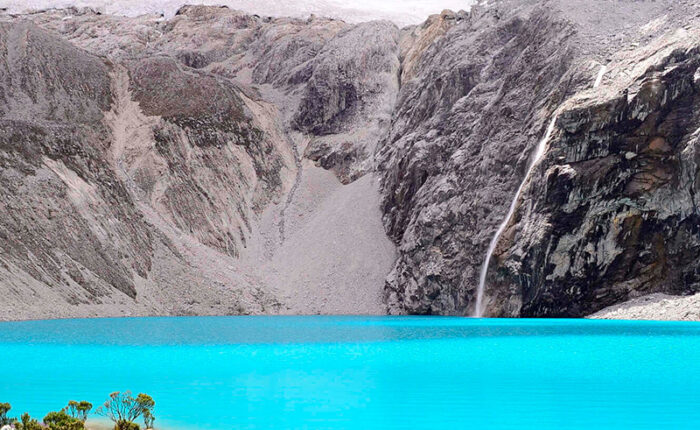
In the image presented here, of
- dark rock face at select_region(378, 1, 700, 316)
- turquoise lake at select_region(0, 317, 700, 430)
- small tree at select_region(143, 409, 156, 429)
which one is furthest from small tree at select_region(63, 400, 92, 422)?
dark rock face at select_region(378, 1, 700, 316)

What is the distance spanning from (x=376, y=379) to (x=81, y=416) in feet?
23.2

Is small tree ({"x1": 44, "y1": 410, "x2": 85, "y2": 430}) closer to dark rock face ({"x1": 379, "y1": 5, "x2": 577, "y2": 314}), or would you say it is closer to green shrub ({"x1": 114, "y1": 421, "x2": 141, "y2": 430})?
green shrub ({"x1": 114, "y1": 421, "x2": 141, "y2": 430})

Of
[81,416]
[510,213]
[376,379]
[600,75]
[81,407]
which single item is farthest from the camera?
[510,213]

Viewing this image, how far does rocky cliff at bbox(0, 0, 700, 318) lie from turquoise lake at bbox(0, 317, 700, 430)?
17.8m

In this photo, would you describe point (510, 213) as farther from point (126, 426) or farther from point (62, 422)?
point (62, 422)

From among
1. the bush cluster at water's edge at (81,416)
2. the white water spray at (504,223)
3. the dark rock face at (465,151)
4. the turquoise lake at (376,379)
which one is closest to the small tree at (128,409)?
the bush cluster at water's edge at (81,416)

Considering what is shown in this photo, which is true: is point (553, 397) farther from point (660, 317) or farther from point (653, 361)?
point (660, 317)

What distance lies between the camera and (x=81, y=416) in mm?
12766

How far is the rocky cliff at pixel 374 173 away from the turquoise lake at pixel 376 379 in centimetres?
1779

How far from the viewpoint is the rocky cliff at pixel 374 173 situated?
152 feet

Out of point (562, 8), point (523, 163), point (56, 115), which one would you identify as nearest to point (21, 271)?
point (56, 115)

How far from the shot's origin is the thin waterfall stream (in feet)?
A: 166

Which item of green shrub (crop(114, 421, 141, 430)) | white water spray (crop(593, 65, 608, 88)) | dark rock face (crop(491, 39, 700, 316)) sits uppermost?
white water spray (crop(593, 65, 608, 88))

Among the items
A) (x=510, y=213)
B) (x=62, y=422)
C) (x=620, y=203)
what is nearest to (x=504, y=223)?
(x=510, y=213)
